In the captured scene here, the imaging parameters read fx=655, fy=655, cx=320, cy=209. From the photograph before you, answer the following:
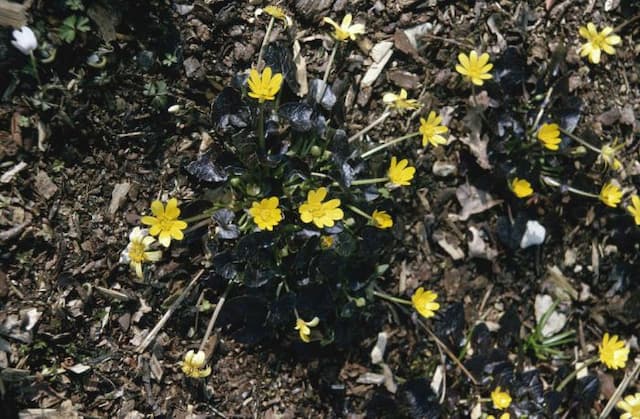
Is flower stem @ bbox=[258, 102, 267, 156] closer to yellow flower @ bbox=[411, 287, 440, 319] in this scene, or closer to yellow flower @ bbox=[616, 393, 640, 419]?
yellow flower @ bbox=[411, 287, 440, 319]

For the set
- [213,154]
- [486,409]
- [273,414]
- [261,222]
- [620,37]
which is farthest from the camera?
[620,37]

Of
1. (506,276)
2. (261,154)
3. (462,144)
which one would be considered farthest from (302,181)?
(506,276)

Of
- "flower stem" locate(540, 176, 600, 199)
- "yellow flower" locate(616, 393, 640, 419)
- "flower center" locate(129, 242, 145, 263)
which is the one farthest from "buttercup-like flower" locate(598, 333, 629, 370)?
"flower center" locate(129, 242, 145, 263)

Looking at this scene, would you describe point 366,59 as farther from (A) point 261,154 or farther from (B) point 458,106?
(A) point 261,154

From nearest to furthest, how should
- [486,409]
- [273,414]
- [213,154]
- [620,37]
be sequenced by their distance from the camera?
[213,154] → [273,414] → [486,409] → [620,37]

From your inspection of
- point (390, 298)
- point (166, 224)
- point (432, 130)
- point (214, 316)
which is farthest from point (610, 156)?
point (166, 224)

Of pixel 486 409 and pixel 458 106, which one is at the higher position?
pixel 458 106
